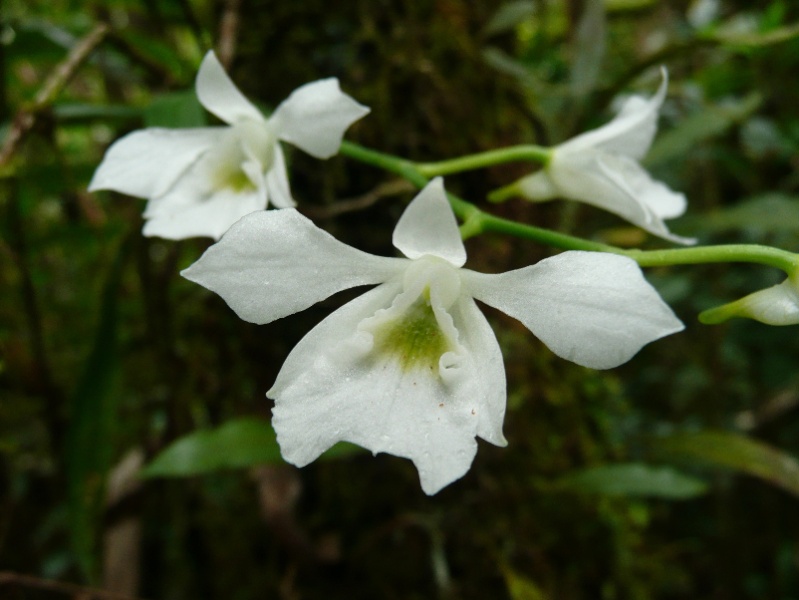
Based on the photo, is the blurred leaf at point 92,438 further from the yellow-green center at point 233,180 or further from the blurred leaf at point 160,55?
the blurred leaf at point 160,55

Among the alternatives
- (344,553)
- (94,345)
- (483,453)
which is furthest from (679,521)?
(94,345)

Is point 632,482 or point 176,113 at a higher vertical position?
point 176,113

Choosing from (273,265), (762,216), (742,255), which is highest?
(273,265)

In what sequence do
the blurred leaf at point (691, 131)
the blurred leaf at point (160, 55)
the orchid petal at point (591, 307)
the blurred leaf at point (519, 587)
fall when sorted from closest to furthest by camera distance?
the orchid petal at point (591, 307), the blurred leaf at point (519, 587), the blurred leaf at point (160, 55), the blurred leaf at point (691, 131)

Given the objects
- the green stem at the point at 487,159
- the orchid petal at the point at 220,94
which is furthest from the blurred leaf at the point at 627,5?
the orchid petal at the point at 220,94

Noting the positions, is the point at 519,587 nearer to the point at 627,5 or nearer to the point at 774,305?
the point at 774,305

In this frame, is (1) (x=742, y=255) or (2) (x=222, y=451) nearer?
(1) (x=742, y=255)

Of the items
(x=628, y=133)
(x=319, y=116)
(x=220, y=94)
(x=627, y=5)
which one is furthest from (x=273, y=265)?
(x=627, y=5)
